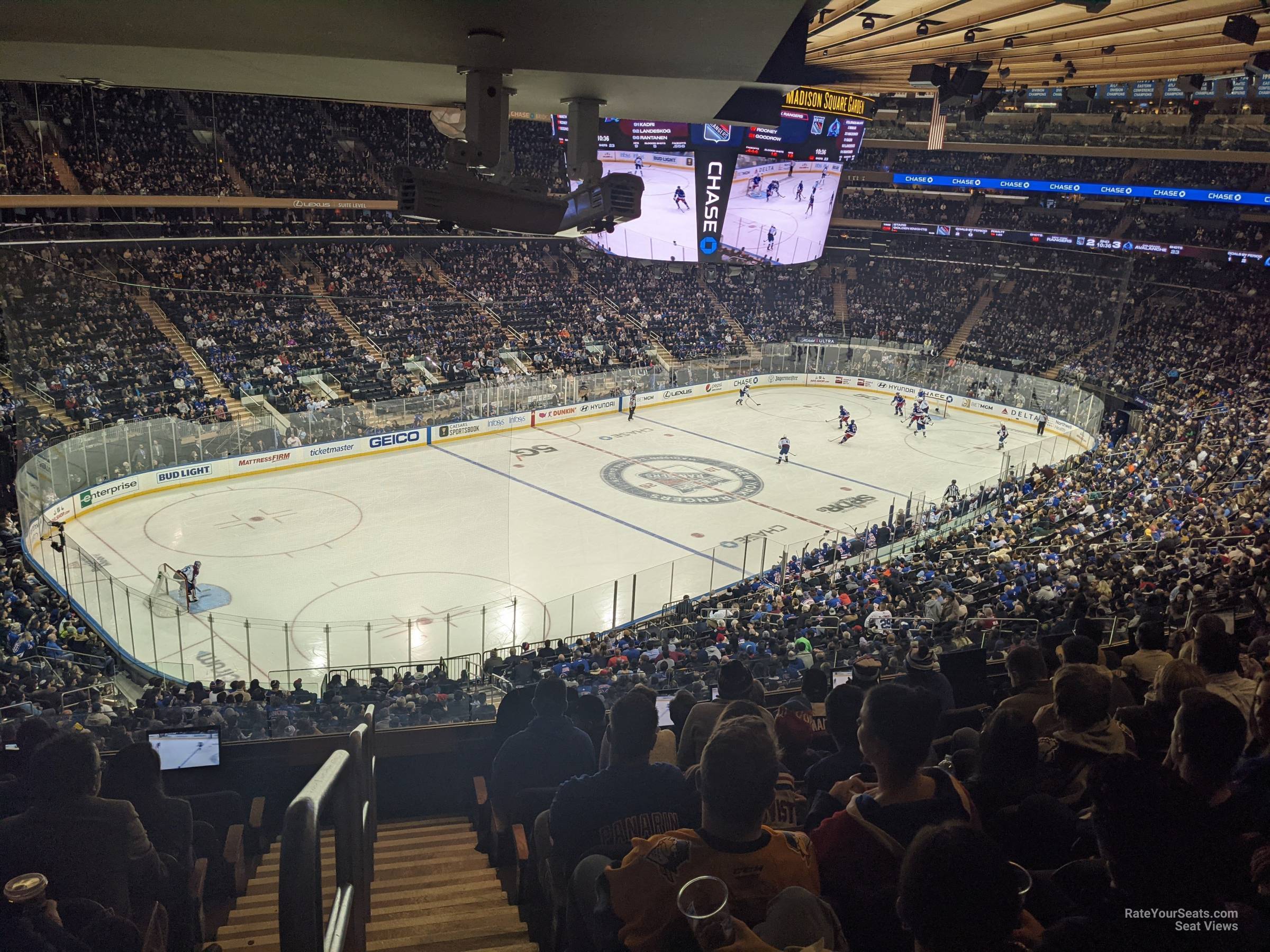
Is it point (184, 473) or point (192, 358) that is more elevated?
point (192, 358)

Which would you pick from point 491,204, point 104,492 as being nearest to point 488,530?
point 104,492

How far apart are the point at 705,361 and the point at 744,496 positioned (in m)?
14.5

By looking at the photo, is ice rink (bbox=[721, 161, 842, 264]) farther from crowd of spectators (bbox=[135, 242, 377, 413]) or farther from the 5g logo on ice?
crowd of spectators (bbox=[135, 242, 377, 413])

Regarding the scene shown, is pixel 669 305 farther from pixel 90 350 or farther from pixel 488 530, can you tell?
pixel 90 350

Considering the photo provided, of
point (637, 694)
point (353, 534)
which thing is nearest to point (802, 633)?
point (637, 694)

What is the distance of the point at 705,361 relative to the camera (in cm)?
3944

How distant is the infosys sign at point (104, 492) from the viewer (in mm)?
21375

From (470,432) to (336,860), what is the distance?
1097 inches

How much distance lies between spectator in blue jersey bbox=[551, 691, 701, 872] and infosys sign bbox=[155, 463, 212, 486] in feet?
75.4

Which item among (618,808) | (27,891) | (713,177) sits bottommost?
(618,808)

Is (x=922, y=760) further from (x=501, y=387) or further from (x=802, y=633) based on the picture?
(x=501, y=387)

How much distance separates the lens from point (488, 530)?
22141 mm

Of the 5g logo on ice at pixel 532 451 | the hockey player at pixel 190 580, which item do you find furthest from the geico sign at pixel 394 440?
the hockey player at pixel 190 580

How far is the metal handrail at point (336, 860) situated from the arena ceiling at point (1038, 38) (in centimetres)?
613
